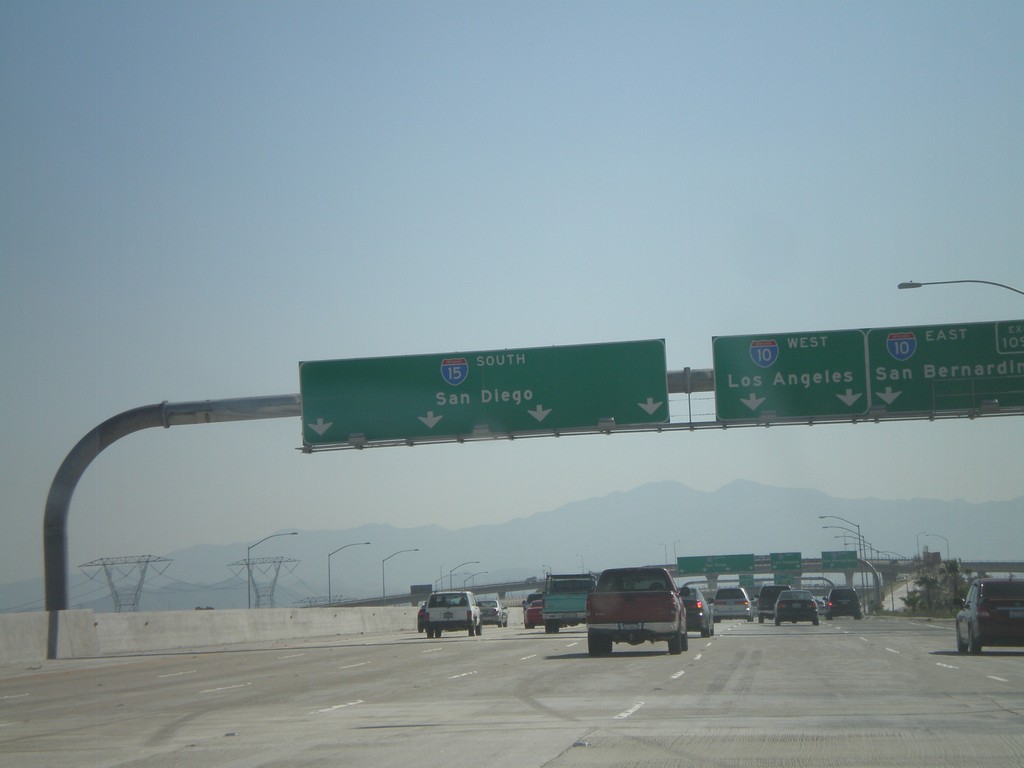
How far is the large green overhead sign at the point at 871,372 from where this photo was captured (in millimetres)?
33469

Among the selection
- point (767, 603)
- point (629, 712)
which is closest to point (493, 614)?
point (767, 603)

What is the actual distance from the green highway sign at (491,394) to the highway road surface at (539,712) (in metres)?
8.02

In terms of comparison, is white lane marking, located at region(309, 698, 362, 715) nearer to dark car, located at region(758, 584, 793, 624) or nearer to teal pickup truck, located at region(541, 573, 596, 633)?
teal pickup truck, located at region(541, 573, 596, 633)

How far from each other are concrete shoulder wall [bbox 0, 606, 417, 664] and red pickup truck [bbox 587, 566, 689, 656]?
14770 mm

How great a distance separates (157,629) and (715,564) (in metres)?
106

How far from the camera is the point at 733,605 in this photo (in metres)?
65.9

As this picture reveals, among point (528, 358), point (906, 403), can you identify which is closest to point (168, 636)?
point (528, 358)

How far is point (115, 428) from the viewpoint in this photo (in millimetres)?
34344

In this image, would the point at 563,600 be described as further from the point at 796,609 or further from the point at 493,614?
the point at 493,614

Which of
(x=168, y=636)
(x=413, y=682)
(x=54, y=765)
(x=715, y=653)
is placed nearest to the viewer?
(x=54, y=765)

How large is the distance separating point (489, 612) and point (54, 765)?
57922mm

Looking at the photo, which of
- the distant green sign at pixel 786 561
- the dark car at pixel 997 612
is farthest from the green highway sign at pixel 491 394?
the distant green sign at pixel 786 561

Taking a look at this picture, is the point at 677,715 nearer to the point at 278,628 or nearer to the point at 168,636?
the point at 168,636

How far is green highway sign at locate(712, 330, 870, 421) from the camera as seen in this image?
111 feet
